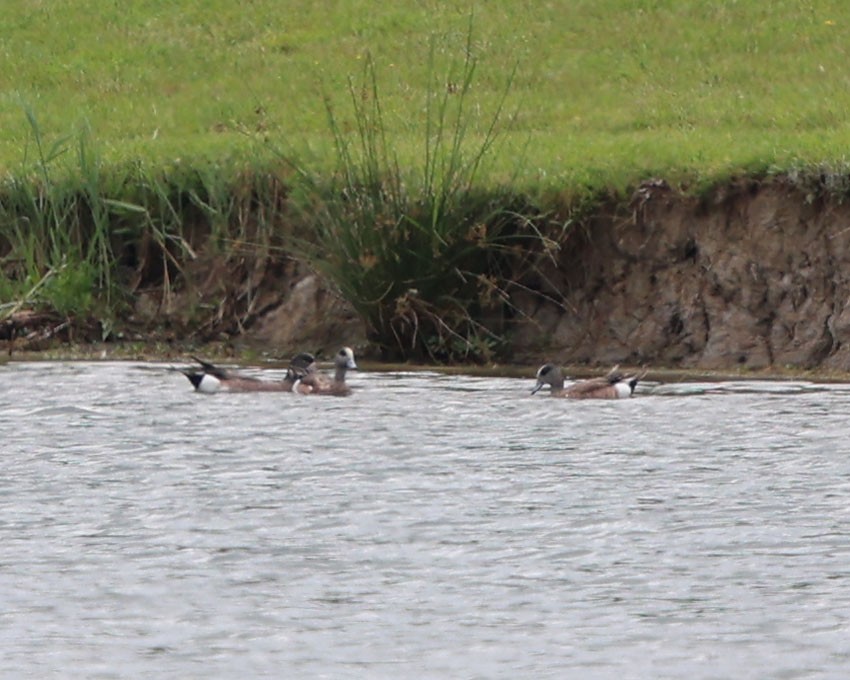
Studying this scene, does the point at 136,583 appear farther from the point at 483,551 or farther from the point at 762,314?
the point at 762,314

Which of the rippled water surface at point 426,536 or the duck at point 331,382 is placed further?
the duck at point 331,382

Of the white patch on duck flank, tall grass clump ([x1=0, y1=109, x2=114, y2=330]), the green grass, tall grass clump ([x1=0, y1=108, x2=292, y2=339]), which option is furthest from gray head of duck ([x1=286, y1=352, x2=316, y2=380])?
tall grass clump ([x1=0, y1=109, x2=114, y2=330])

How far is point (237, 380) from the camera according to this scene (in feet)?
55.3

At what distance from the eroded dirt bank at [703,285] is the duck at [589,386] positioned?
1.88m

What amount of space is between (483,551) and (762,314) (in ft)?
28.0

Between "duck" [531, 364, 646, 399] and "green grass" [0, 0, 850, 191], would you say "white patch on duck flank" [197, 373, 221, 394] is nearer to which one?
"duck" [531, 364, 646, 399]

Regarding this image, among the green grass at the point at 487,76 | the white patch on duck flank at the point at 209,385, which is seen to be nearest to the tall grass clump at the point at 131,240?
the green grass at the point at 487,76

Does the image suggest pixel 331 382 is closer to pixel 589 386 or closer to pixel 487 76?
pixel 589 386

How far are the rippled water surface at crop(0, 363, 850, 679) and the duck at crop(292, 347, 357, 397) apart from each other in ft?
0.73

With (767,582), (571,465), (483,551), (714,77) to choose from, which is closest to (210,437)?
(571,465)

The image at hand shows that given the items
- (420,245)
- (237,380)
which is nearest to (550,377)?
(420,245)

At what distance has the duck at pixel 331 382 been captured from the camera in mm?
16516

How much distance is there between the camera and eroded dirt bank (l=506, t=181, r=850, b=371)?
18062 mm

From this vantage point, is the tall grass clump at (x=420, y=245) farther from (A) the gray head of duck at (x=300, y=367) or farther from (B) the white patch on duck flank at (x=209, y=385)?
(B) the white patch on duck flank at (x=209, y=385)
